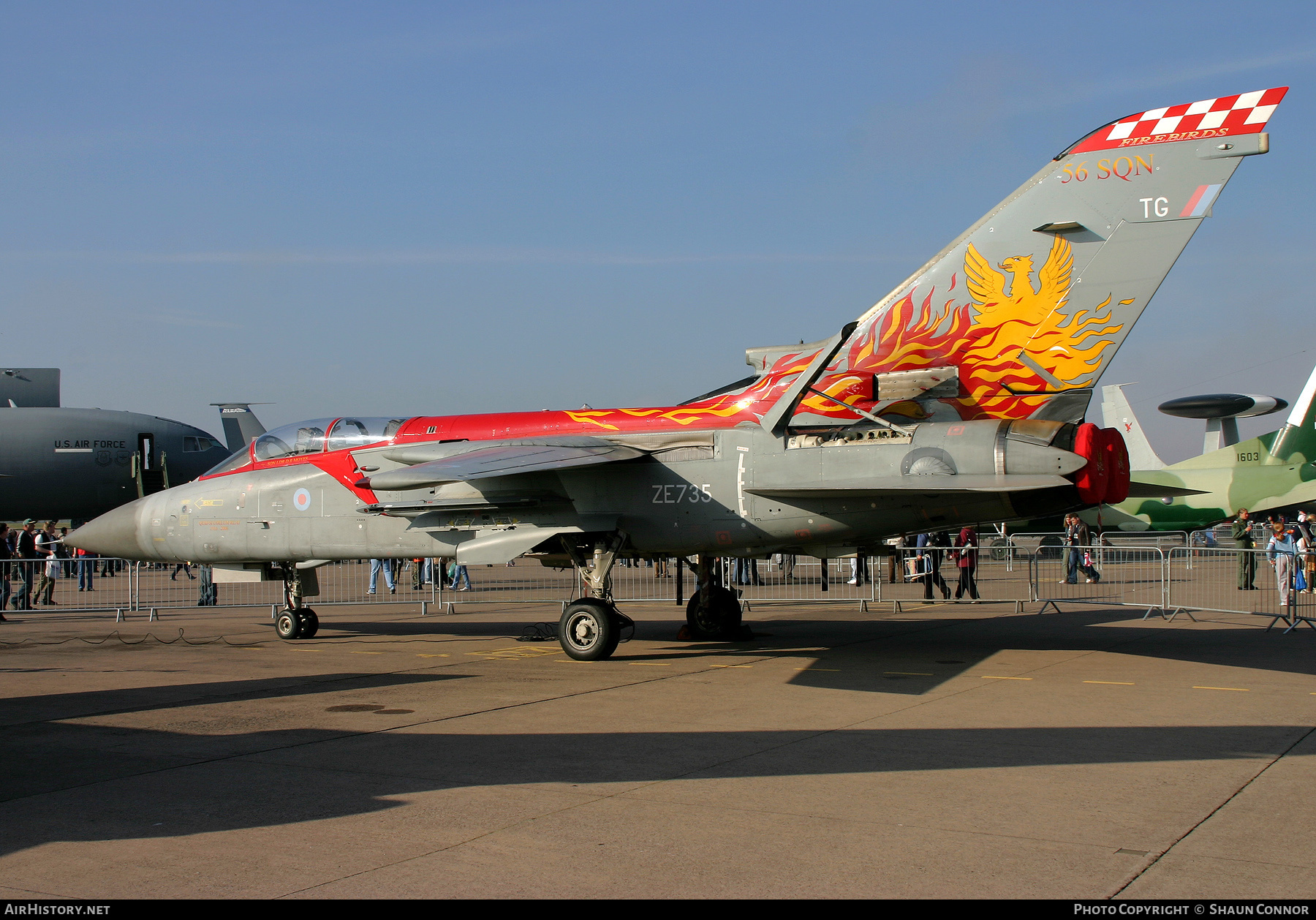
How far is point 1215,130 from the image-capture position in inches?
388

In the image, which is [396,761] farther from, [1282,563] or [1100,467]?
[1282,563]

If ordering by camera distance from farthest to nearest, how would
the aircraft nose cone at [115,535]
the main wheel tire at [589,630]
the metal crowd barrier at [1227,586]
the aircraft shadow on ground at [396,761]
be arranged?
the metal crowd barrier at [1227,586]
the aircraft nose cone at [115,535]
the main wheel tire at [589,630]
the aircraft shadow on ground at [396,761]

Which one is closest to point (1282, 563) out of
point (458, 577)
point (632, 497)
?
point (632, 497)

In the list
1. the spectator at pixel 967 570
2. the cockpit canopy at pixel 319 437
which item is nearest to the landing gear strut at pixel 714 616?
the cockpit canopy at pixel 319 437

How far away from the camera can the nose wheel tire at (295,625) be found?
14531 mm

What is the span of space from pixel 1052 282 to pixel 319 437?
30.9ft

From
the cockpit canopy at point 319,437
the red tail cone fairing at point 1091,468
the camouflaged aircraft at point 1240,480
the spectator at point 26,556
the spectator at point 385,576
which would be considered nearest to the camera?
the red tail cone fairing at point 1091,468

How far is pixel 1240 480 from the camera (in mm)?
33938

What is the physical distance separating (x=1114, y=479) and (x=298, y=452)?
33.3ft

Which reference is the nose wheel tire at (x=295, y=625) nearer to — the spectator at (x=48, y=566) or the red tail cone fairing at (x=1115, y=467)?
the spectator at (x=48, y=566)

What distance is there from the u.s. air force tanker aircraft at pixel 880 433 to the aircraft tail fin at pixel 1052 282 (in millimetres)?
21

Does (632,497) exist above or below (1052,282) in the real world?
below

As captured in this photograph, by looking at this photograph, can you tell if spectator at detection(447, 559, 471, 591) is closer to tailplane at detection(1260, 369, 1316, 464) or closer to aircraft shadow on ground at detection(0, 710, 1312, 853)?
aircraft shadow on ground at detection(0, 710, 1312, 853)

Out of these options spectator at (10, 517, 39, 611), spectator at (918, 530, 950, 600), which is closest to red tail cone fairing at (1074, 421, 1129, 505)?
spectator at (918, 530, 950, 600)
